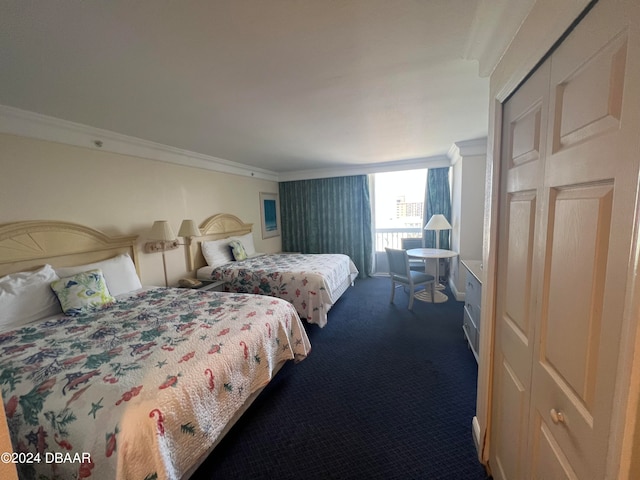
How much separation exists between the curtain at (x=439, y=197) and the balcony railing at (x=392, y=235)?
55cm

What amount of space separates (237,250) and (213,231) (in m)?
0.48

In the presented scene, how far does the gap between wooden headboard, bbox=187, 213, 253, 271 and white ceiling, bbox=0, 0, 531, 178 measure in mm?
1497

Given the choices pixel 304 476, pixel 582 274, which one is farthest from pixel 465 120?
pixel 304 476

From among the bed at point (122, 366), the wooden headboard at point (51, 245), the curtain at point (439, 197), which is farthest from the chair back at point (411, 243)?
the wooden headboard at point (51, 245)

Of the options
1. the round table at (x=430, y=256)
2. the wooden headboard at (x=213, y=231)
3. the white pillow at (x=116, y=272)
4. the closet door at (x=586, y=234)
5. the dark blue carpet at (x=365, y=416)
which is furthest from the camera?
the round table at (x=430, y=256)

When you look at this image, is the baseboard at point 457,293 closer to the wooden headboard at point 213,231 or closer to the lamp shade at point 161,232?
the wooden headboard at point 213,231

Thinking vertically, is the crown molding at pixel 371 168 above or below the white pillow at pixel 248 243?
above

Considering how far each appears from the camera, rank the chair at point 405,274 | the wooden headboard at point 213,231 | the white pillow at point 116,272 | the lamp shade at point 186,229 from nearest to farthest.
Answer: the white pillow at point 116,272 → the lamp shade at point 186,229 → the chair at point 405,274 → the wooden headboard at point 213,231

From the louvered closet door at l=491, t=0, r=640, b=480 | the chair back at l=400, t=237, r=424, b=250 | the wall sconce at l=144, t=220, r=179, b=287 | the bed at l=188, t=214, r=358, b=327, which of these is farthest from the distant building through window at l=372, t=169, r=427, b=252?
the louvered closet door at l=491, t=0, r=640, b=480

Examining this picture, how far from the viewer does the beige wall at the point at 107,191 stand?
2133 mm

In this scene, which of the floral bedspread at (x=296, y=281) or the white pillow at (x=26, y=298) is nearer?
the white pillow at (x=26, y=298)

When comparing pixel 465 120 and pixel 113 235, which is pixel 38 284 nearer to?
pixel 113 235

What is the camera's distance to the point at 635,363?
0.51m

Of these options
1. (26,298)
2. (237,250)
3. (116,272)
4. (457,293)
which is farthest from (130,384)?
(457,293)
